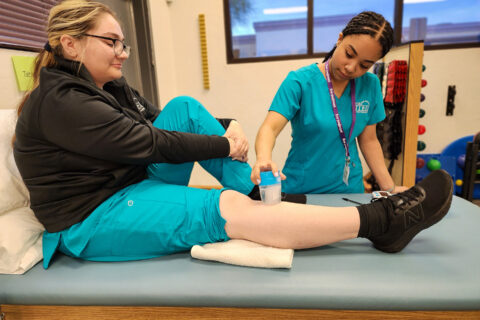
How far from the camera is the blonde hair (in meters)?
0.95

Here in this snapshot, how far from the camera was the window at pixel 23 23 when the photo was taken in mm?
1342

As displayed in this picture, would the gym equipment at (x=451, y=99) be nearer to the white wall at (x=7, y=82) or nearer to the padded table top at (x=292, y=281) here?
the padded table top at (x=292, y=281)

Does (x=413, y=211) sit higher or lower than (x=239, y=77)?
lower

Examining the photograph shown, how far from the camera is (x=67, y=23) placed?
95 cm

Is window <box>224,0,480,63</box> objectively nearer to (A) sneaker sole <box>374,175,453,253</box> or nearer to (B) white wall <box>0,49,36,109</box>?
(B) white wall <box>0,49,36,109</box>

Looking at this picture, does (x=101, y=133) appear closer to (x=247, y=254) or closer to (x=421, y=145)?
(x=247, y=254)

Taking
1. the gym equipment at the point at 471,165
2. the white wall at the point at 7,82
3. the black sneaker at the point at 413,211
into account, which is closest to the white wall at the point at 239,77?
the gym equipment at the point at 471,165

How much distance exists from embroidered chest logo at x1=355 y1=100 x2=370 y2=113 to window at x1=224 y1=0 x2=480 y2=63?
180cm

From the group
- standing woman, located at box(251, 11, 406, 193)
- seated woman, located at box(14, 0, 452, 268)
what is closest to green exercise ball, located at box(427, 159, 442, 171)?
standing woman, located at box(251, 11, 406, 193)

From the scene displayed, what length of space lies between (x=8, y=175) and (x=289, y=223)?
3.14 feet

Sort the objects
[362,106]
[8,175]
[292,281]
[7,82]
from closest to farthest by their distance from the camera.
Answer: [292,281] → [8,175] → [7,82] → [362,106]

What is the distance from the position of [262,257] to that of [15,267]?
743 millimetres

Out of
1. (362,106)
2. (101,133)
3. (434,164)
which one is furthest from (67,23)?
(434,164)

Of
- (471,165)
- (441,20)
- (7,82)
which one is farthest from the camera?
(441,20)
